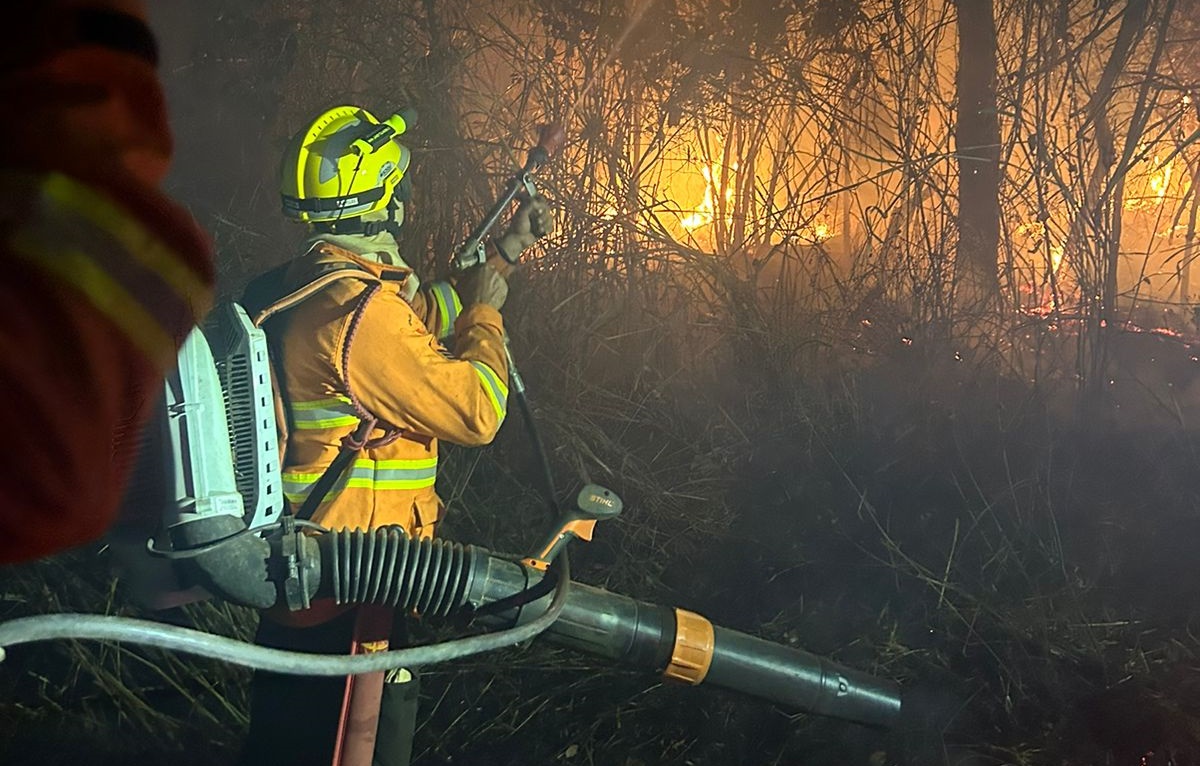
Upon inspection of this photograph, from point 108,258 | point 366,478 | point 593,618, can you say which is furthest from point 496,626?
point 108,258

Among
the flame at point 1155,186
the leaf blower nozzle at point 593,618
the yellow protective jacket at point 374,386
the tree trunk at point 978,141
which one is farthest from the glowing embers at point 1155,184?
the yellow protective jacket at point 374,386

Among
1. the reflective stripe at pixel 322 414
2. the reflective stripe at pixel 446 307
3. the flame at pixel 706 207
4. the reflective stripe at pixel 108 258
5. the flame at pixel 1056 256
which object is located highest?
the flame at pixel 706 207

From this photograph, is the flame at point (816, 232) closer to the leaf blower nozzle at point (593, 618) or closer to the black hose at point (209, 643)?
the leaf blower nozzle at point (593, 618)

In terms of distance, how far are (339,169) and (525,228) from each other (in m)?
0.46

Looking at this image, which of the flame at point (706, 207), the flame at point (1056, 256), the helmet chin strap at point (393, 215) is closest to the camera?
the helmet chin strap at point (393, 215)

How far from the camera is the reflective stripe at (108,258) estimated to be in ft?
2.24

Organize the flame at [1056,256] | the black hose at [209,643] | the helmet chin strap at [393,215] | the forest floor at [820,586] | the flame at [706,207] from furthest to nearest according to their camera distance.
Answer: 1. the flame at [1056,256]
2. the flame at [706,207]
3. the forest floor at [820,586]
4. the helmet chin strap at [393,215]
5. the black hose at [209,643]

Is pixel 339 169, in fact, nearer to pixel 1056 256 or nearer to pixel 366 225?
pixel 366 225

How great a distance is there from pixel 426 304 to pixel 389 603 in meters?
0.61

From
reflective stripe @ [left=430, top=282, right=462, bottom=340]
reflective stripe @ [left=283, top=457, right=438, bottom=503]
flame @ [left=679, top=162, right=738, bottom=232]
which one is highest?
flame @ [left=679, top=162, right=738, bottom=232]

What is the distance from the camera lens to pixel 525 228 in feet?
6.52

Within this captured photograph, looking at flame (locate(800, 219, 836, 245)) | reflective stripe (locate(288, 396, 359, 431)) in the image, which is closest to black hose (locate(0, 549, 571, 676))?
reflective stripe (locate(288, 396, 359, 431))

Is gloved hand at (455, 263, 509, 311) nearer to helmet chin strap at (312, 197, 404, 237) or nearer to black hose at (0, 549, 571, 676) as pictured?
helmet chin strap at (312, 197, 404, 237)

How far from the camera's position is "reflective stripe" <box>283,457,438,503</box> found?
165 centimetres
